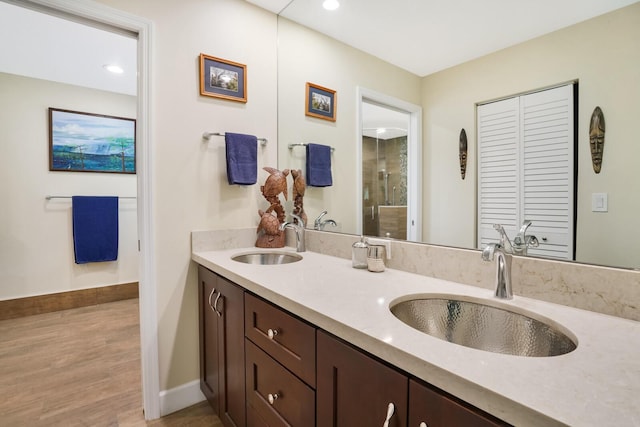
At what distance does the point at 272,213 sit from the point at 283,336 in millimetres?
1116

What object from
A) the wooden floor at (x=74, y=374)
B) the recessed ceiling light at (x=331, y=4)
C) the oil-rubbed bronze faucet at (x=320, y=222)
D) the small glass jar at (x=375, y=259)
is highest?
the recessed ceiling light at (x=331, y=4)

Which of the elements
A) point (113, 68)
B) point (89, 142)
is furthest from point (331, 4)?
point (89, 142)

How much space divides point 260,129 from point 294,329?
148 cm

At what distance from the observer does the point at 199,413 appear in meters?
1.73

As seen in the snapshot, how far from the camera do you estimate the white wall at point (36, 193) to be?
10.0ft

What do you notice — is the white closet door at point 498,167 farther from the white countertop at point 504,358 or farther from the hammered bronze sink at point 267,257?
the hammered bronze sink at point 267,257

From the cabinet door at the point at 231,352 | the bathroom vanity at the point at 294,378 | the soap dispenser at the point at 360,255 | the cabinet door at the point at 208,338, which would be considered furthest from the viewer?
the cabinet door at the point at 208,338

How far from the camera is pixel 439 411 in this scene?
56 cm

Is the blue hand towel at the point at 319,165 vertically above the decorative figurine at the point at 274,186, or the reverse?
the blue hand towel at the point at 319,165

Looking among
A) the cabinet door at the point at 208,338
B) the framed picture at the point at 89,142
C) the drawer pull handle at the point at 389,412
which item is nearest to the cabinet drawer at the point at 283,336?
the drawer pull handle at the point at 389,412

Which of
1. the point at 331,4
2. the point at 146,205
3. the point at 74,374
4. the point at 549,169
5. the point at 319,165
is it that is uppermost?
the point at 331,4

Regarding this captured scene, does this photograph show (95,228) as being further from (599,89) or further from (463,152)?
(599,89)

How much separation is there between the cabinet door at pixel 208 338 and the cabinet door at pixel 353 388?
0.90 meters

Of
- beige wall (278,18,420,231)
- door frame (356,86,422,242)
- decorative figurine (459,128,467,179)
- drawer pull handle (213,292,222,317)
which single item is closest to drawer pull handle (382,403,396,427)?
door frame (356,86,422,242)
